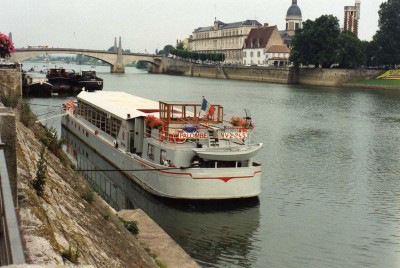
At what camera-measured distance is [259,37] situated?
496 feet

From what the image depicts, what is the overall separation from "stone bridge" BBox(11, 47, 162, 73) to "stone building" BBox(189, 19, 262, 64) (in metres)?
23.7

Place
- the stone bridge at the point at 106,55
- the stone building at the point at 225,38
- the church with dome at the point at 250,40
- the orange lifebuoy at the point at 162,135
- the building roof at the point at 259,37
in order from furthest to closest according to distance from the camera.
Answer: the stone building at the point at 225,38 → the building roof at the point at 259,37 → the church with dome at the point at 250,40 → the stone bridge at the point at 106,55 → the orange lifebuoy at the point at 162,135

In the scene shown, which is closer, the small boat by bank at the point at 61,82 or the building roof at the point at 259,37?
the small boat by bank at the point at 61,82

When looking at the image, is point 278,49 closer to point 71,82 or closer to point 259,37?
point 259,37

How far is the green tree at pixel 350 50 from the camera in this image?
330 ft

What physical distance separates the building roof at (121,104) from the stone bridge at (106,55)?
307ft

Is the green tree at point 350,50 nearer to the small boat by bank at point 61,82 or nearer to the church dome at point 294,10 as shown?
the small boat by bank at point 61,82

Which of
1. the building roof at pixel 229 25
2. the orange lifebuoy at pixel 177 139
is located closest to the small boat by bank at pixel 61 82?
the orange lifebuoy at pixel 177 139

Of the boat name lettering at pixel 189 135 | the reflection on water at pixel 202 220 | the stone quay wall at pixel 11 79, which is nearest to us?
the reflection on water at pixel 202 220

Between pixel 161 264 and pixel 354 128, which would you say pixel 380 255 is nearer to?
pixel 161 264

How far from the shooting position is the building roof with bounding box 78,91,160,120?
83.0 ft

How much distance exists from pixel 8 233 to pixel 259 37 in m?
151

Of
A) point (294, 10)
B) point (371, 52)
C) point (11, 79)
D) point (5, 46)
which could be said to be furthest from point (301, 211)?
point (294, 10)

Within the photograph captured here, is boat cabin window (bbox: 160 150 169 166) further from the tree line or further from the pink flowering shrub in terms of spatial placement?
the tree line
